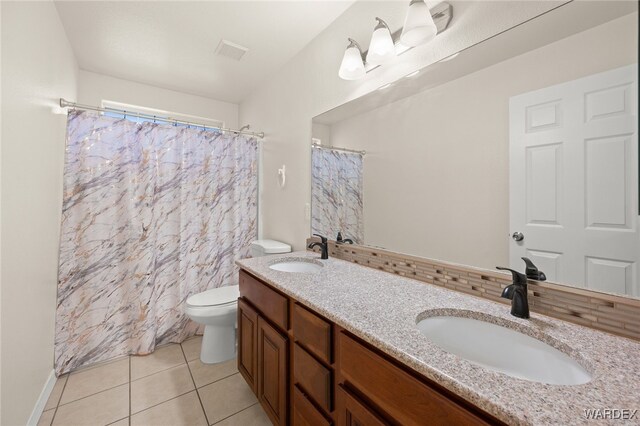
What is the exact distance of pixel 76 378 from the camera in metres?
1.85

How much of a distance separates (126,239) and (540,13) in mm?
2733

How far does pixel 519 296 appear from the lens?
851 millimetres

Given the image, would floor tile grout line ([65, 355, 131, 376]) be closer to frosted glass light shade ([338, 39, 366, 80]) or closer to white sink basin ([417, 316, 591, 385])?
white sink basin ([417, 316, 591, 385])

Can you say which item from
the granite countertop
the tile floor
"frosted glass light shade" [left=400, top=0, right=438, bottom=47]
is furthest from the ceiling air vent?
the tile floor

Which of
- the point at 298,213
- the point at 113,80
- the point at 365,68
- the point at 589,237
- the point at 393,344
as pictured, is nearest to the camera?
the point at 393,344

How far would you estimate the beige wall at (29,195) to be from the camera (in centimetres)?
111

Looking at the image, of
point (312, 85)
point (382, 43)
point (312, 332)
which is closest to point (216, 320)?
point (312, 332)

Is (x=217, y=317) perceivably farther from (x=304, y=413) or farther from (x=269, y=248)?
(x=304, y=413)

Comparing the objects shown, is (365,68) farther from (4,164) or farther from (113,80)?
(113,80)

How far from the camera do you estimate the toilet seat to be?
75.5 inches

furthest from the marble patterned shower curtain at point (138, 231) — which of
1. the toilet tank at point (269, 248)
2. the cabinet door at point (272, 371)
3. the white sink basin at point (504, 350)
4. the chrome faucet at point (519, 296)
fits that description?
the chrome faucet at point (519, 296)

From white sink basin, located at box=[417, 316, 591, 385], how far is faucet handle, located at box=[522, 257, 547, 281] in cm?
22

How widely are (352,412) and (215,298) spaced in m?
1.51

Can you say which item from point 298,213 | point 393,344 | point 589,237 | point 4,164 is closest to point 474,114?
point 589,237
